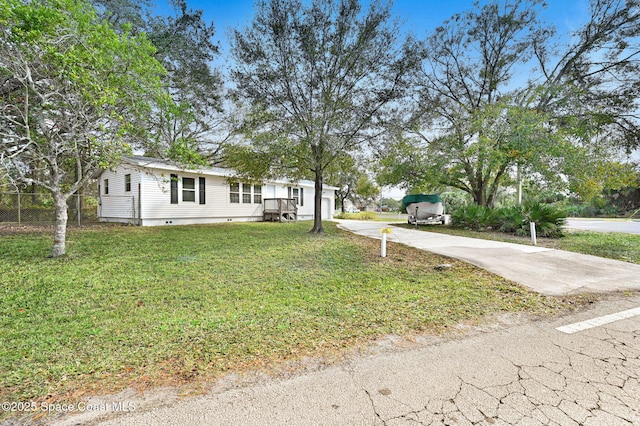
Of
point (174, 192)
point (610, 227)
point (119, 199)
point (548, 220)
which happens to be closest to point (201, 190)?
point (174, 192)

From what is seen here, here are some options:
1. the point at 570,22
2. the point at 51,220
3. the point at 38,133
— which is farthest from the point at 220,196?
the point at 570,22

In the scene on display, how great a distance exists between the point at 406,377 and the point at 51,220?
55.8 feet

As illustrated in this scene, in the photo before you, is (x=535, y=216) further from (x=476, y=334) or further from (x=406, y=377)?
(x=406, y=377)

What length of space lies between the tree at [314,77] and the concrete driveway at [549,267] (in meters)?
5.03

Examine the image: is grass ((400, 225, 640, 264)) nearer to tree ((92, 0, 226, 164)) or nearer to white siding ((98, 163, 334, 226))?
tree ((92, 0, 226, 164))

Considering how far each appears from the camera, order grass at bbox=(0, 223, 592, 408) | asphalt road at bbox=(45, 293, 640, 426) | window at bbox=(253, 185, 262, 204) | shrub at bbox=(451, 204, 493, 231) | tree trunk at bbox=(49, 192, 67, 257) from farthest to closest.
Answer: window at bbox=(253, 185, 262, 204) → shrub at bbox=(451, 204, 493, 231) → tree trunk at bbox=(49, 192, 67, 257) → grass at bbox=(0, 223, 592, 408) → asphalt road at bbox=(45, 293, 640, 426)

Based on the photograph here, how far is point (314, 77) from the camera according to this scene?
10.3 metres

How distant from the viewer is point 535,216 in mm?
10914

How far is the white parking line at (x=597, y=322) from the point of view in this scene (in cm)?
308

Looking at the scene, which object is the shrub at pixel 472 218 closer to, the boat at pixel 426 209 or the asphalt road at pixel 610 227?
the boat at pixel 426 209

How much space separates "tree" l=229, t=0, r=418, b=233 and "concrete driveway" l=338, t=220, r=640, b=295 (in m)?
5.03

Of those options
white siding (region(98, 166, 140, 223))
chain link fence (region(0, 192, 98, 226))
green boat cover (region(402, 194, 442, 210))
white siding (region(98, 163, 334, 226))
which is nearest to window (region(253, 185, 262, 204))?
white siding (region(98, 163, 334, 226))

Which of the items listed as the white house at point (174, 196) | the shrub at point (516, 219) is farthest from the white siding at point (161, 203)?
the shrub at point (516, 219)

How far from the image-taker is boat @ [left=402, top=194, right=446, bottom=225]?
16328mm
